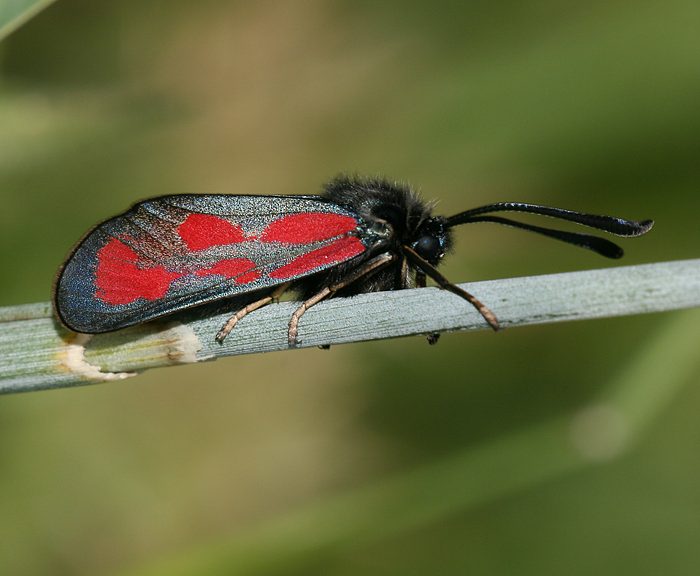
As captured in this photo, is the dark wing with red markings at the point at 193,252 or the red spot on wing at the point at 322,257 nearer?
the dark wing with red markings at the point at 193,252

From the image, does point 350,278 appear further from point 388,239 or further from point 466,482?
point 466,482

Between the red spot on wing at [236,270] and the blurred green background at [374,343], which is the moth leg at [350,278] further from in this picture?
the blurred green background at [374,343]

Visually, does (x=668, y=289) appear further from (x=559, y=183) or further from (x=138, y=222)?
(x=559, y=183)

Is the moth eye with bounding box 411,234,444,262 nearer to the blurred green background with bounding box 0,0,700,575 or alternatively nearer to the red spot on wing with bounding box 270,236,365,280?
A: the red spot on wing with bounding box 270,236,365,280

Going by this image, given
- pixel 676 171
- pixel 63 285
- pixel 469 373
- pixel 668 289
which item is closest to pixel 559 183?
pixel 676 171

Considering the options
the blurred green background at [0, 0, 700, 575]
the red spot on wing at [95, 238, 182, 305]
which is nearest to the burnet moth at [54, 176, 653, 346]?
the red spot on wing at [95, 238, 182, 305]

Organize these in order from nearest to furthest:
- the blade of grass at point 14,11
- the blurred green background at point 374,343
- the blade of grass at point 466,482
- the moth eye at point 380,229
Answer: the blade of grass at point 14,11
the moth eye at point 380,229
the blade of grass at point 466,482
the blurred green background at point 374,343

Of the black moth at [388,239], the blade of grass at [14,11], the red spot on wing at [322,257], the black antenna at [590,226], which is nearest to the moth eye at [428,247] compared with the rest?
the black moth at [388,239]
